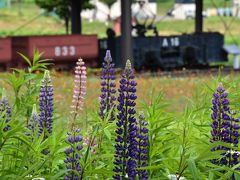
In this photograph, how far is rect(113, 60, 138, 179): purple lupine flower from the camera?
10.8ft

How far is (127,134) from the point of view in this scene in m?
3.30

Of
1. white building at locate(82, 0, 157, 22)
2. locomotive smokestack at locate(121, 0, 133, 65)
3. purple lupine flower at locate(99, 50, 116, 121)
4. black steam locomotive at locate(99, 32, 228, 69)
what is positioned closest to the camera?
purple lupine flower at locate(99, 50, 116, 121)

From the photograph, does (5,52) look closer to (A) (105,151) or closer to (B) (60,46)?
(B) (60,46)

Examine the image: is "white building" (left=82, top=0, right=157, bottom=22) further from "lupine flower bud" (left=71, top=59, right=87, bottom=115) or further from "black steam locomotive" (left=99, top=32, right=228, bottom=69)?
"lupine flower bud" (left=71, top=59, right=87, bottom=115)

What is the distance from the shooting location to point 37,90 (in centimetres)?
450

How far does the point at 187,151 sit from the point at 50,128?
→ 0.78 m

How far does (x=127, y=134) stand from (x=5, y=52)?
24.4 meters

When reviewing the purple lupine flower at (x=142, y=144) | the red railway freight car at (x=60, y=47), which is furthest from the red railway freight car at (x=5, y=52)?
the purple lupine flower at (x=142, y=144)

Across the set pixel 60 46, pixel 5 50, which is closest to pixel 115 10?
pixel 60 46

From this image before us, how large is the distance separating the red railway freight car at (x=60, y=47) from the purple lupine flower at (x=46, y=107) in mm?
23570

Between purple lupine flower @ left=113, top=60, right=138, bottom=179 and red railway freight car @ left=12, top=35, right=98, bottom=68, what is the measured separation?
947 inches

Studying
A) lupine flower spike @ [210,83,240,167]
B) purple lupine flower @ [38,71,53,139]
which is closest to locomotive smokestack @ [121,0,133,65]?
purple lupine flower @ [38,71,53,139]

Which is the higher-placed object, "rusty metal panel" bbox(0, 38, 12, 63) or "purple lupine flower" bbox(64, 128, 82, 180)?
"purple lupine flower" bbox(64, 128, 82, 180)

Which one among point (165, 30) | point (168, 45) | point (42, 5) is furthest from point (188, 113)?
point (165, 30)
